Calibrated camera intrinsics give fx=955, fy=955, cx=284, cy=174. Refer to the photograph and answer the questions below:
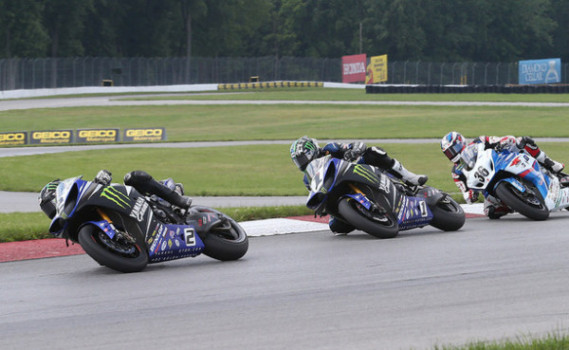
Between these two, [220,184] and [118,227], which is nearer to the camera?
[118,227]

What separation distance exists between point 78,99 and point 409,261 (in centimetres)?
6387

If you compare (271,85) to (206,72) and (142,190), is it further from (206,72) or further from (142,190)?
(142,190)

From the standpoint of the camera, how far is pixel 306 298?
26.0 feet

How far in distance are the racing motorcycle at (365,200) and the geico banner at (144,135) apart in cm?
2737

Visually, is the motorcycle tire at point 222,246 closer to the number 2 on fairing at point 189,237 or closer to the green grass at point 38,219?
the number 2 on fairing at point 189,237

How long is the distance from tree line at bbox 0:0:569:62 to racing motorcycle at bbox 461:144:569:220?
87.7 m

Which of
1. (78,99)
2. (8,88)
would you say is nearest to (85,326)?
(78,99)

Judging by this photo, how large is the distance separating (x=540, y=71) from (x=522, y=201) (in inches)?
2683

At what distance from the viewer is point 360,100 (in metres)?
62.4

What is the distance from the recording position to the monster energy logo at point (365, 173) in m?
11.4

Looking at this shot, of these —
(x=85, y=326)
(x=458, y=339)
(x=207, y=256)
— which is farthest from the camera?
(x=207, y=256)

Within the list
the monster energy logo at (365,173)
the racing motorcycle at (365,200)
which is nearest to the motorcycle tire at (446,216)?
the racing motorcycle at (365,200)

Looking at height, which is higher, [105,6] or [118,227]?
[105,6]

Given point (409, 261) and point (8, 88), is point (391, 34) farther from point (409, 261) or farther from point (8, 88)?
point (409, 261)
